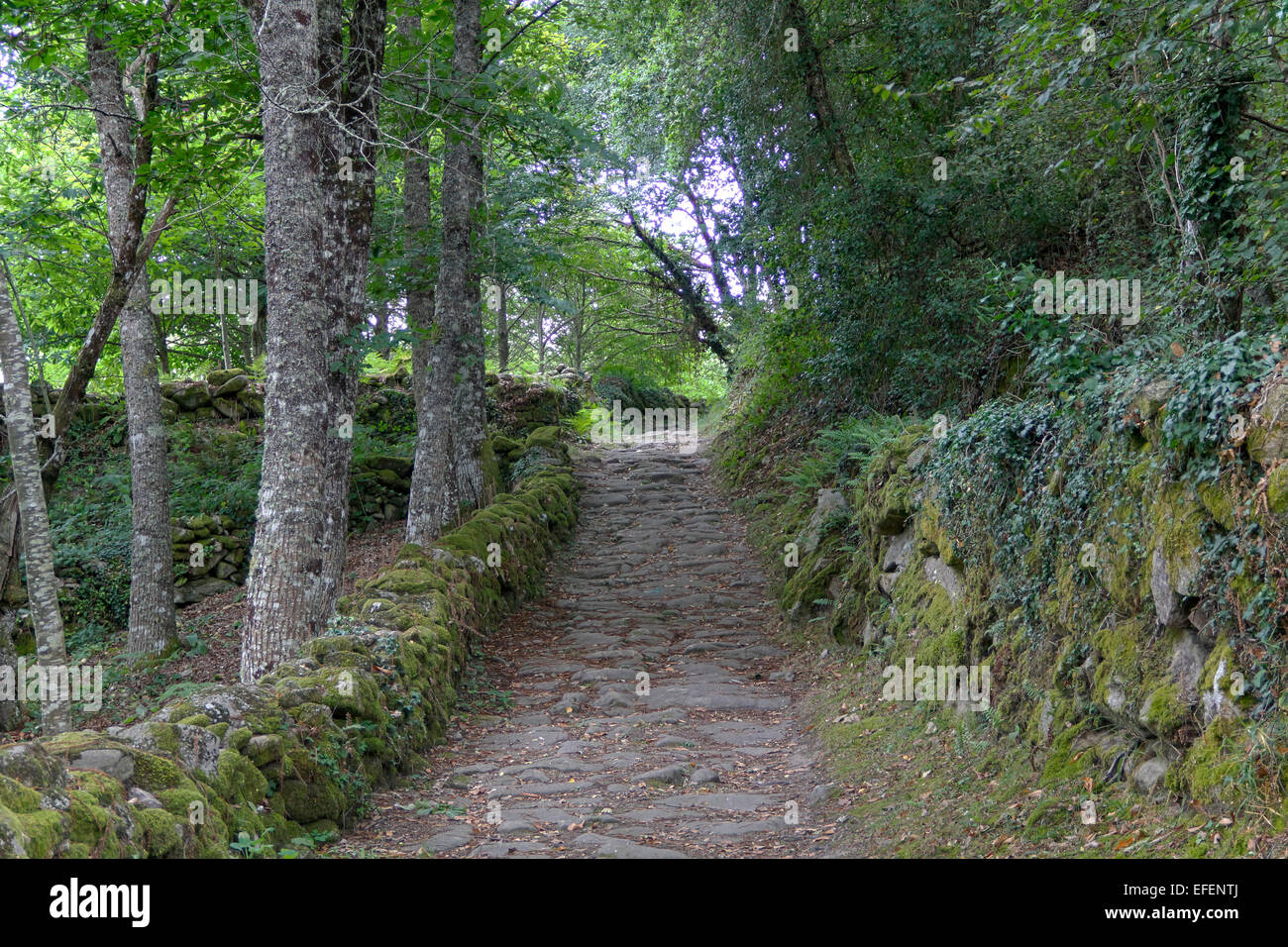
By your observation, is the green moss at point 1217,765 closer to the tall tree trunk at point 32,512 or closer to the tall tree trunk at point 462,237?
the tall tree trunk at point 32,512

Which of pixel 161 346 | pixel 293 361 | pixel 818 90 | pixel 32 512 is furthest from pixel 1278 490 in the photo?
pixel 161 346

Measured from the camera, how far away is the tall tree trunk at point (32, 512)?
6.77m

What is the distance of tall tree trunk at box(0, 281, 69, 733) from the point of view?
6.77 metres

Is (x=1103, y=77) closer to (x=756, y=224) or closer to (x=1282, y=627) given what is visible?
(x=1282, y=627)

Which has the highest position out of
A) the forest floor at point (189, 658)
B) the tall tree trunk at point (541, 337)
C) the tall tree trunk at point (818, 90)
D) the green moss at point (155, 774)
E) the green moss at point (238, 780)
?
the tall tree trunk at point (818, 90)

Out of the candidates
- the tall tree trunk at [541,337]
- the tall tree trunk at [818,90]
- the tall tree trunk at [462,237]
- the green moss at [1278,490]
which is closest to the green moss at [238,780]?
the green moss at [1278,490]

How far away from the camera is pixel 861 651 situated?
818cm

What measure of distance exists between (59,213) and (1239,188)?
34.6 ft

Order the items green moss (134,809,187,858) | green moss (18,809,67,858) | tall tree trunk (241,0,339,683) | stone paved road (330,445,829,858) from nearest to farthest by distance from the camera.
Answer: green moss (18,809,67,858) → green moss (134,809,187,858) → stone paved road (330,445,829,858) → tall tree trunk (241,0,339,683)

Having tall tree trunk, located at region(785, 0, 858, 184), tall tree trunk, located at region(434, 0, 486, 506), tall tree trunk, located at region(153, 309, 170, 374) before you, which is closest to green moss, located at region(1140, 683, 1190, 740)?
tall tree trunk, located at region(434, 0, 486, 506)

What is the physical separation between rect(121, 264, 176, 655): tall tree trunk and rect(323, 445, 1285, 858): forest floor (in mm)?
4446

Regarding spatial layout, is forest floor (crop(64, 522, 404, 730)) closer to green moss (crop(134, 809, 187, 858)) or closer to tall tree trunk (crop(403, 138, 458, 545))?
tall tree trunk (crop(403, 138, 458, 545))

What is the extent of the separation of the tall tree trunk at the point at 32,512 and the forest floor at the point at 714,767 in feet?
9.84
